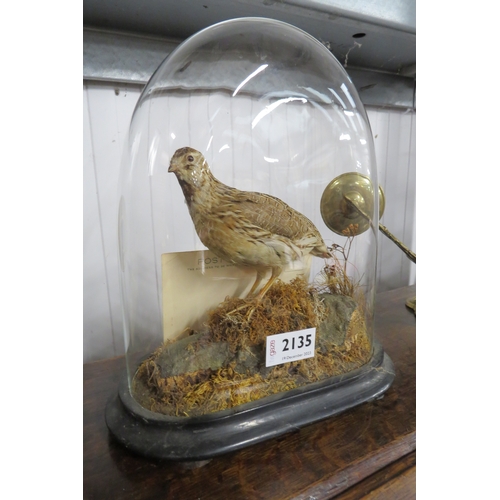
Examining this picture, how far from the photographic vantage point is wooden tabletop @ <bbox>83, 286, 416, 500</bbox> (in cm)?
39

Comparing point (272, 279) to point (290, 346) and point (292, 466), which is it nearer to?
point (290, 346)

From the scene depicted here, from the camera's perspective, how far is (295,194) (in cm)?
53

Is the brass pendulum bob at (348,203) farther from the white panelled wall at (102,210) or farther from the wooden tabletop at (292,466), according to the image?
the white panelled wall at (102,210)

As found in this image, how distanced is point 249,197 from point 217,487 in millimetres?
336

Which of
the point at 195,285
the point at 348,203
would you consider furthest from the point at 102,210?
the point at 348,203

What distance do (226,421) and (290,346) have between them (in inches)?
4.7

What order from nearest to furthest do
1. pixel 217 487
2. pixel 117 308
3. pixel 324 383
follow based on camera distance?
pixel 217 487 → pixel 324 383 → pixel 117 308

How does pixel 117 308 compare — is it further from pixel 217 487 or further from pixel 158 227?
pixel 217 487

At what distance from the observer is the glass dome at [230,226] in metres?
0.46

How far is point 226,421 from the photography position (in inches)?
17.6

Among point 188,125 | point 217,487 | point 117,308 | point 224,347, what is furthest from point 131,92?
point 217,487

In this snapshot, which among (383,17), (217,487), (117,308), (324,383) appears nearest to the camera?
(217,487)

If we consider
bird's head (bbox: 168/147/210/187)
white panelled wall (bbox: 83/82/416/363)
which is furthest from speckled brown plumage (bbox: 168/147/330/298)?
white panelled wall (bbox: 83/82/416/363)

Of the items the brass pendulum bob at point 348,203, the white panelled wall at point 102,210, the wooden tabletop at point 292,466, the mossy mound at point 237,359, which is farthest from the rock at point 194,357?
the white panelled wall at point 102,210
